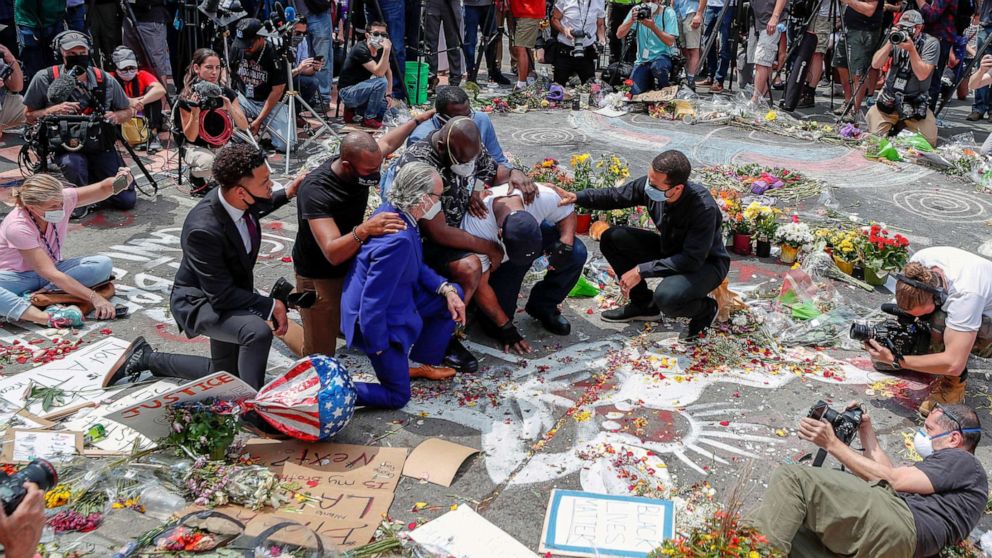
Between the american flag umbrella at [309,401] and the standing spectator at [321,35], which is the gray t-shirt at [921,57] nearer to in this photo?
the standing spectator at [321,35]

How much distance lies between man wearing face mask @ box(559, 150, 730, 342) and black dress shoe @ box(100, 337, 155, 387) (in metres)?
2.74

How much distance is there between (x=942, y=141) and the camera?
1021cm

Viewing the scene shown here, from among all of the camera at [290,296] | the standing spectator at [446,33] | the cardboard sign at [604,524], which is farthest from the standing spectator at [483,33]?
the cardboard sign at [604,524]

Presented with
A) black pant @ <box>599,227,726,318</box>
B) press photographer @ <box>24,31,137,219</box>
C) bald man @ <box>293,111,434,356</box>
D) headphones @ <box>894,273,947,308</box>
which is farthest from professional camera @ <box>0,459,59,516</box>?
press photographer @ <box>24,31,137,219</box>

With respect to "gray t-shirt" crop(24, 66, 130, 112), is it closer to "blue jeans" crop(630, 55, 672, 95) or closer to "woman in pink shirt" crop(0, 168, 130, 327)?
"woman in pink shirt" crop(0, 168, 130, 327)

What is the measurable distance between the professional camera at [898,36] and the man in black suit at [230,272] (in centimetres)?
774

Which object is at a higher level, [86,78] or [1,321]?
[86,78]

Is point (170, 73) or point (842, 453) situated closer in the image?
point (842, 453)

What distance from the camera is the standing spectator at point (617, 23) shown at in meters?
12.6

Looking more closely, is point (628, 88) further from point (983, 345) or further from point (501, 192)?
point (983, 345)

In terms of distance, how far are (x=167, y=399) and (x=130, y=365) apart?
3.09ft

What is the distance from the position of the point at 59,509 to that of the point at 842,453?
11.2ft

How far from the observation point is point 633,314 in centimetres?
575

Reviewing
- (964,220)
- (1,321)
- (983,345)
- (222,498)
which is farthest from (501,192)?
(964,220)
